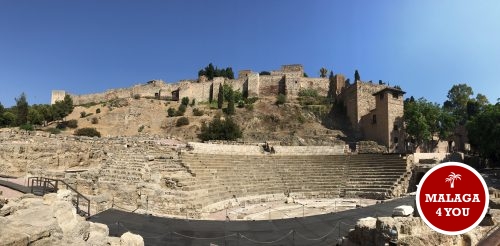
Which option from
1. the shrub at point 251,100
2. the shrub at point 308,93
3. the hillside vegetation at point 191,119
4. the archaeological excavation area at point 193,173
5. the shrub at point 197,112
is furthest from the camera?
the shrub at point 308,93

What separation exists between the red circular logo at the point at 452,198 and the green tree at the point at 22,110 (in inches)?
1873

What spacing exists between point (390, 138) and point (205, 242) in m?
32.2

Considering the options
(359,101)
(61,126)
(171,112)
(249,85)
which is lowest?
(61,126)

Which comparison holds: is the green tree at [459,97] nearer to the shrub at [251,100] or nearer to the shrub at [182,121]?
the shrub at [251,100]

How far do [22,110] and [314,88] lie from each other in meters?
40.0

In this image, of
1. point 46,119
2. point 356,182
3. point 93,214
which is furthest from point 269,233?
point 46,119

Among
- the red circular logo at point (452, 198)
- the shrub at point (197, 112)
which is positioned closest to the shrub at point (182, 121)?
the shrub at point (197, 112)

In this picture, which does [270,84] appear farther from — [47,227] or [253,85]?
[47,227]

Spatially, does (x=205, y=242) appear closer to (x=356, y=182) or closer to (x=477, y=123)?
(x=356, y=182)

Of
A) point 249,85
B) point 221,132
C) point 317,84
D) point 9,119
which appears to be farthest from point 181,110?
point 317,84

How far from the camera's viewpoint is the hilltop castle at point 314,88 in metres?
37.7

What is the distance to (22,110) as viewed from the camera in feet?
140

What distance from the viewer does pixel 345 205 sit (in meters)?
19.0

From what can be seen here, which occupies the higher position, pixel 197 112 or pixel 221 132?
pixel 197 112
